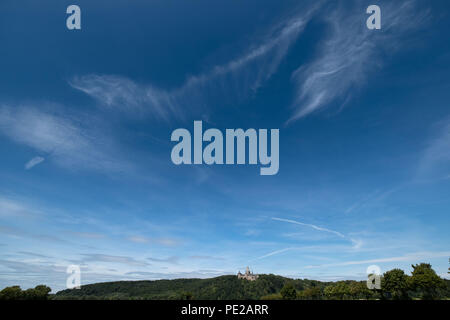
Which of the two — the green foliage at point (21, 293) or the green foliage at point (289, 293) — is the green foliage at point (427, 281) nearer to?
the green foliage at point (289, 293)

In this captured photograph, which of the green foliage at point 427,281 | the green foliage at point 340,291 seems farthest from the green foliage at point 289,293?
the green foliage at point 427,281

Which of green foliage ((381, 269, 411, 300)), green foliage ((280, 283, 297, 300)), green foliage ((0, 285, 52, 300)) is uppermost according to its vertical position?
green foliage ((381, 269, 411, 300))

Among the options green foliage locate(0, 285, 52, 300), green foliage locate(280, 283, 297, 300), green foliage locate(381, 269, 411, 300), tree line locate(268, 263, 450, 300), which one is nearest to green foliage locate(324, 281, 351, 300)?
tree line locate(268, 263, 450, 300)

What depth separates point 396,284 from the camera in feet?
459

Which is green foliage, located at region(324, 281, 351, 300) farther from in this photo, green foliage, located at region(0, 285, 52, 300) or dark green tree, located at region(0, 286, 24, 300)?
dark green tree, located at region(0, 286, 24, 300)

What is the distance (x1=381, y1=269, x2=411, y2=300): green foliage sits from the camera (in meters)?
138

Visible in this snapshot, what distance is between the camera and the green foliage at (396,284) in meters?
138

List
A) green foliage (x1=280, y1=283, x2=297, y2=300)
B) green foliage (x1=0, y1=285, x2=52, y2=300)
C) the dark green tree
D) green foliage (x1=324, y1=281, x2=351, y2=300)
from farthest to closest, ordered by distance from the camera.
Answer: green foliage (x1=280, y1=283, x2=297, y2=300) < green foliage (x1=324, y1=281, x2=351, y2=300) < green foliage (x1=0, y1=285, x2=52, y2=300) < the dark green tree
